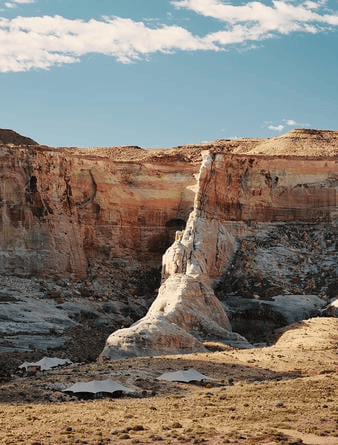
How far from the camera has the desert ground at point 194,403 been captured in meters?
26.6

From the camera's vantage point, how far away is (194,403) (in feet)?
106

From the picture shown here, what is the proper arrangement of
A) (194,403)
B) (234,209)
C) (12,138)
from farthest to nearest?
(12,138)
(234,209)
(194,403)

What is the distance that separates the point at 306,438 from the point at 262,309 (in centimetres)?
3006

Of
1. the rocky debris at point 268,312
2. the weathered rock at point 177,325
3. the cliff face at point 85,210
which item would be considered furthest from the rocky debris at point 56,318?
the rocky debris at point 268,312

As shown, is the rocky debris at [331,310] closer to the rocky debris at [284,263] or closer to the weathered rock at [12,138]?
the rocky debris at [284,263]

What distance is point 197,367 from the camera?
1564 inches

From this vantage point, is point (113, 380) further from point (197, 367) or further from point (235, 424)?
point (235, 424)

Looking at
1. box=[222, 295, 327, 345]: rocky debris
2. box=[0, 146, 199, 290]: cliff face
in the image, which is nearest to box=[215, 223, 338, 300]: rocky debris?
box=[222, 295, 327, 345]: rocky debris

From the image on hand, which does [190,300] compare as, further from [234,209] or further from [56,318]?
[234,209]

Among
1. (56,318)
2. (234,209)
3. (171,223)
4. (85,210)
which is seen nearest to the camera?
(56,318)

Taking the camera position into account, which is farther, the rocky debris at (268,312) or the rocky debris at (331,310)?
the rocky debris at (268,312)

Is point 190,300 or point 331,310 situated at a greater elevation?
point 190,300

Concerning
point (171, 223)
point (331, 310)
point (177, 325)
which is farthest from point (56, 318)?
point (171, 223)

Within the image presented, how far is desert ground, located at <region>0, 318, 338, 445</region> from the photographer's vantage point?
26641 mm
